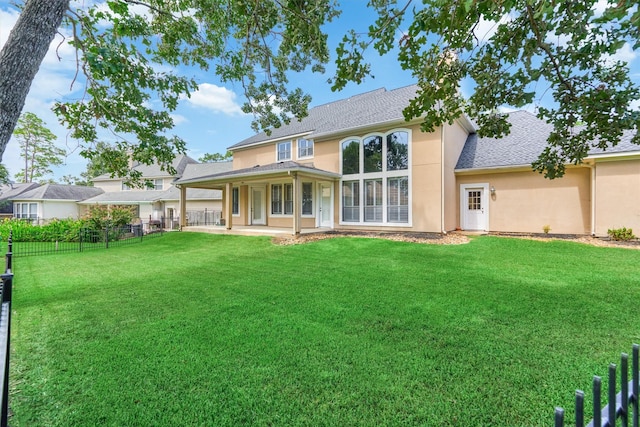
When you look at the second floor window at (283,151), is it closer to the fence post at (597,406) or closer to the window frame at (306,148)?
the window frame at (306,148)

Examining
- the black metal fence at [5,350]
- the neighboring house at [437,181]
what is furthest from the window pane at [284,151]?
the black metal fence at [5,350]

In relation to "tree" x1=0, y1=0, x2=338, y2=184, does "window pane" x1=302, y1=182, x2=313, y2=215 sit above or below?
below

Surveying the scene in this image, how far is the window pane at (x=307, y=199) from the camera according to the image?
16.0 m

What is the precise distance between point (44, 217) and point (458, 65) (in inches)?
1564

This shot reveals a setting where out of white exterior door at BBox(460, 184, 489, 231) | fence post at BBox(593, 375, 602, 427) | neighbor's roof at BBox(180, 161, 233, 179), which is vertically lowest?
fence post at BBox(593, 375, 602, 427)

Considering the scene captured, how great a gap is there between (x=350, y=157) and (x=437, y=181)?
442 centimetres

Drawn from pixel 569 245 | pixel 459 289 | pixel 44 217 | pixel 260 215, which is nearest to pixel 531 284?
pixel 459 289

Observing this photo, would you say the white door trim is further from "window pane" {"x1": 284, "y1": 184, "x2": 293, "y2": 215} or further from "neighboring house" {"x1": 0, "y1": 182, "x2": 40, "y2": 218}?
"neighboring house" {"x1": 0, "y1": 182, "x2": 40, "y2": 218}

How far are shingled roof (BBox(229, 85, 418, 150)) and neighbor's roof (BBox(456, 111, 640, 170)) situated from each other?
412 centimetres

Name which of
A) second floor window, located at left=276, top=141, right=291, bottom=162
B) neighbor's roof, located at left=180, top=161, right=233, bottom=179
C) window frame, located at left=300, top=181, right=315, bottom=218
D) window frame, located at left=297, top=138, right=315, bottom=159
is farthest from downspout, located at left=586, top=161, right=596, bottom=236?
neighbor's roof, located at left=180, top=161, right=233, bottom=179

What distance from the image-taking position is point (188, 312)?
4.87m

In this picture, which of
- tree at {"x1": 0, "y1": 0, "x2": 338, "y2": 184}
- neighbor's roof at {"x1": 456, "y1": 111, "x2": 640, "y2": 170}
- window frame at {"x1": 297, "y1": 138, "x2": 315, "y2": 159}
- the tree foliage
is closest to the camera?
the tree foliage

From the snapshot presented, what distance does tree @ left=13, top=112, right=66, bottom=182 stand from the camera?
111ft

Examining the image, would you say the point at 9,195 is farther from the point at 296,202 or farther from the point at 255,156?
the point at 296,202
